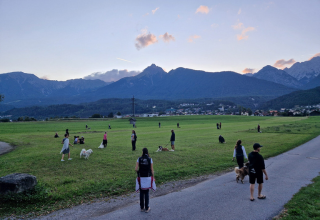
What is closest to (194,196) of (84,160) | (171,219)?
(171,219)

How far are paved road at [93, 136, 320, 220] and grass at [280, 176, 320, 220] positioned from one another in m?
0.28

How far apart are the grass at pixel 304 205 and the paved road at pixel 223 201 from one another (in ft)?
0.90

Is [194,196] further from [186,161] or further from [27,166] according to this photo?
[27,166]

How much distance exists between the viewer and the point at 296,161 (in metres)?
15.8

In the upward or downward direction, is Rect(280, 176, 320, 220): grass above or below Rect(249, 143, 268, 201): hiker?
below

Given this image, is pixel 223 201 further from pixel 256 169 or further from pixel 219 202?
pixel 256 169

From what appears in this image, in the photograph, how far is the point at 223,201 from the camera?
8398 millimetres

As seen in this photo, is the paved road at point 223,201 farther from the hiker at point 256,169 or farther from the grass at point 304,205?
the hiker at point 256,169

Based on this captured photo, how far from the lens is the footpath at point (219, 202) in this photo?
733 cm

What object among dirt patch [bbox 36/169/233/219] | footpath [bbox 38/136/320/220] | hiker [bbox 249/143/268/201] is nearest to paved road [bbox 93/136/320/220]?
footpath [bbox 38/136/320/220]

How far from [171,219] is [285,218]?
3787 millimetres

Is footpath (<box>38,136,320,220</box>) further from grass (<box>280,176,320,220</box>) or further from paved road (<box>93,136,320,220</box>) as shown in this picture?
grass (<box>280,176,320,220</box>)

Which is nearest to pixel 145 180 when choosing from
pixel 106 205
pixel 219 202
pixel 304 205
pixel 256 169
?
pixel 106 205

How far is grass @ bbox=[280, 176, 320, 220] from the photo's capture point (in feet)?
22.9
